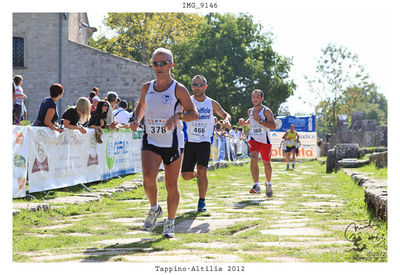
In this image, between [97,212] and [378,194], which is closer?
[378,194]

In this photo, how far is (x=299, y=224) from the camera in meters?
6.68

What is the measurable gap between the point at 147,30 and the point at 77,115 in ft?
108

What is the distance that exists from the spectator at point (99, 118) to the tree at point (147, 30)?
100 feet

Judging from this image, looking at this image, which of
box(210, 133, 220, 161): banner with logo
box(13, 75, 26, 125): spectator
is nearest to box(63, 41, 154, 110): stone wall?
box(210, 133, 220, 161): banner with logo

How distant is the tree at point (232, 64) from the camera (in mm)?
44688

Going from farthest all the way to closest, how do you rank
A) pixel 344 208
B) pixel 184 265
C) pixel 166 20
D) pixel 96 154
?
pixel 166 20 → pixel 96 154 → pixel 344 208 → pixel 184 265

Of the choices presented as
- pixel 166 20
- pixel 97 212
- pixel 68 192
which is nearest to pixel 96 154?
pixel 68 192

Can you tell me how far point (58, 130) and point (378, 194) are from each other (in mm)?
5503

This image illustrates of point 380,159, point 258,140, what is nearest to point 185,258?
point 258,140

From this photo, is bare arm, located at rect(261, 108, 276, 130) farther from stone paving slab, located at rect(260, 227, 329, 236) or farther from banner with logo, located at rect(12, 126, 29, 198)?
banner with logo, located at rect(12, 126, 29, 198)

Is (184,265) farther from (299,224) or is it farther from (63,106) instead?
(63,106)

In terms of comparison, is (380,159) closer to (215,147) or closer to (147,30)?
(215,147)

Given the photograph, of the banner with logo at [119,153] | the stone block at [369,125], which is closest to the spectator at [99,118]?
the banner with logo at [119,153]

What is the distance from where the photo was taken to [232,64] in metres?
45.9
